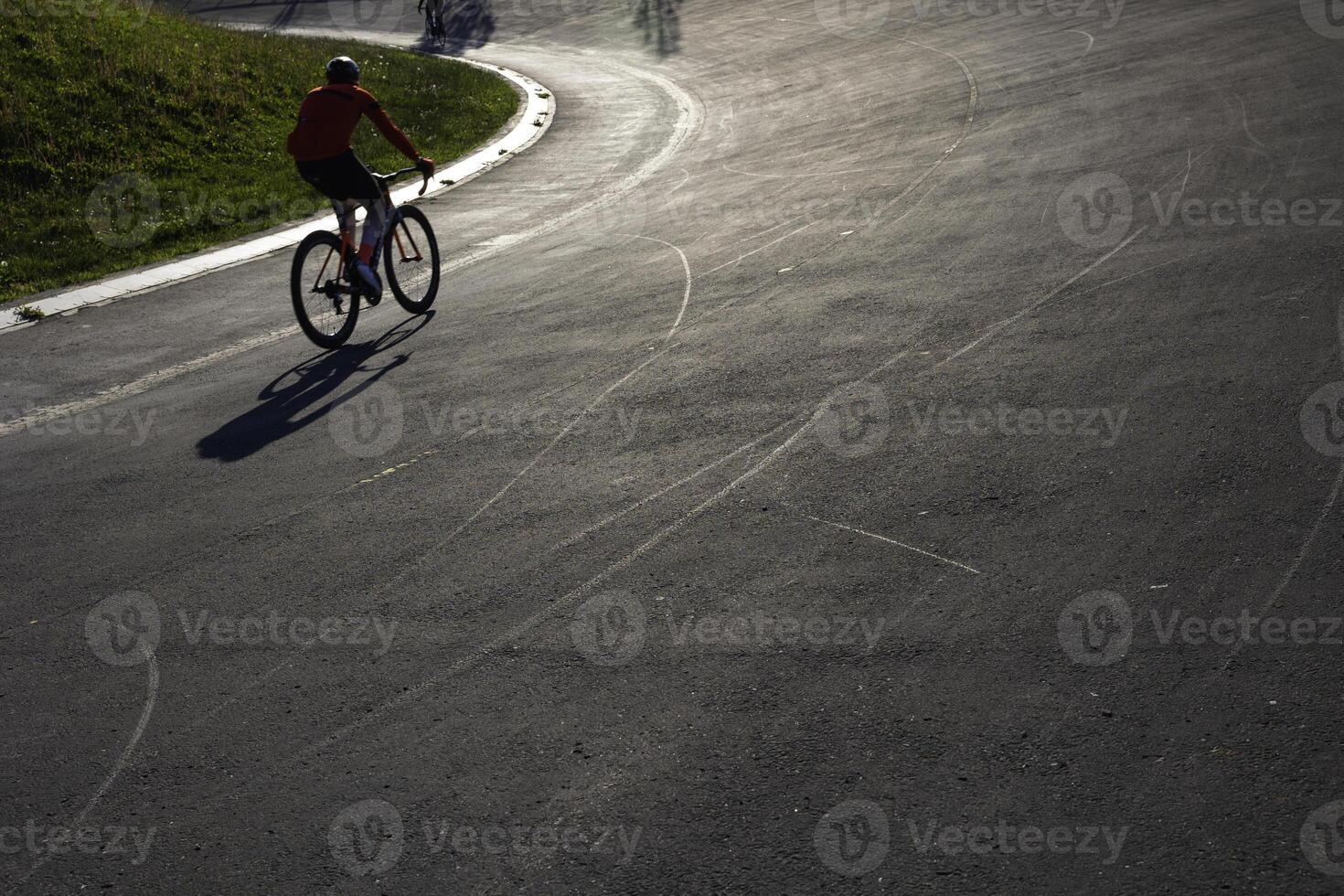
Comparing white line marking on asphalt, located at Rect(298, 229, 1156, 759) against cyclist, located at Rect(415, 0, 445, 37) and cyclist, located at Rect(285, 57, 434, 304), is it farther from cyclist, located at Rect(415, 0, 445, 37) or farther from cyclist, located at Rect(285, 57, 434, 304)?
cyclist, located at Rect(415, 0, 445, 37)

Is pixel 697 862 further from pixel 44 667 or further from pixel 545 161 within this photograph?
pixel 545 161

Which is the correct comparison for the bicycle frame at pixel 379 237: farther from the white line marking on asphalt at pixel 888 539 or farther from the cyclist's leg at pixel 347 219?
the white line marking on asphalt at pixel 888 539

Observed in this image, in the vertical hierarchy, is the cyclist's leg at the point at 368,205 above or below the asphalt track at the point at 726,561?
above

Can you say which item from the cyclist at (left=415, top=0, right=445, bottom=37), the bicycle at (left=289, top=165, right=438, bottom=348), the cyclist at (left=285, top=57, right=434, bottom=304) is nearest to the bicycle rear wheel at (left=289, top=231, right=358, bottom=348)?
the bicycle at (left=289, top=165, right=438, bottom=348)

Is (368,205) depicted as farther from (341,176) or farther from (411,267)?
(411,267)

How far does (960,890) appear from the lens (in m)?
3.92

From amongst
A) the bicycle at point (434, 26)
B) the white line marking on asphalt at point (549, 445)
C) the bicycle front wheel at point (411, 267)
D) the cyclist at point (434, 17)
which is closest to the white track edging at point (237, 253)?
the bicycle front wheel at point (411, 267)

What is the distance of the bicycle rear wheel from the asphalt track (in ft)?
0.87

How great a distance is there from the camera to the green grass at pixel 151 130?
49.0ft

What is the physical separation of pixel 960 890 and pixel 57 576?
526cm

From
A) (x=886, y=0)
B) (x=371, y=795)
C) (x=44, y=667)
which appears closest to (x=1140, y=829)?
(x=371, y=795)

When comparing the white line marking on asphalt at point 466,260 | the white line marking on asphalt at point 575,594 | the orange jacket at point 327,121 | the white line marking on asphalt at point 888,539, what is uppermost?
the orange jacket at point 327,121

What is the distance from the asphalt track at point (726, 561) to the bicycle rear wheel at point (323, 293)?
0.27 metres

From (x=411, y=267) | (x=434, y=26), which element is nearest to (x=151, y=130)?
(x=411, y=267)
